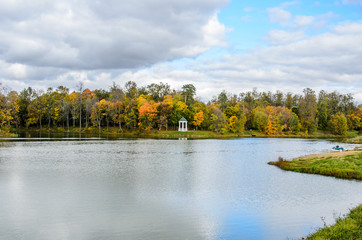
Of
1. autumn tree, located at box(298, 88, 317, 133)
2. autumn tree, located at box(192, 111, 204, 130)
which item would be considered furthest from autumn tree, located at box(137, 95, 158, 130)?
autumn tree, located at box(298, 88, 317, 133)

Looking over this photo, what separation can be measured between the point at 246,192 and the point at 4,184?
777 inches

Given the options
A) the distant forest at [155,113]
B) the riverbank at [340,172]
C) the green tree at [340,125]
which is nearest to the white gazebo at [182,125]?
the distant forest at [155,113]

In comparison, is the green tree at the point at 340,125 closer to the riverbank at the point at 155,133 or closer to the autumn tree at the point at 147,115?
the riverbank at the point at 155,133

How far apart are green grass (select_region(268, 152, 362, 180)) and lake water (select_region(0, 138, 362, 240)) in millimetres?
1624

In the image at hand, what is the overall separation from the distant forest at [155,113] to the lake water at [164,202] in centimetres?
7119

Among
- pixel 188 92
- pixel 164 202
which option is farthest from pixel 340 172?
pixel 188 92

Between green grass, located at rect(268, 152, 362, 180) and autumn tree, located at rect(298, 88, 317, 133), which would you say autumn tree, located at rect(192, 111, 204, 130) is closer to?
autumn tree, located at rect(298, 88, 317, 133)

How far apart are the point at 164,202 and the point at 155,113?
8225cm

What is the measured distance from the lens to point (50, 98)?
381ft

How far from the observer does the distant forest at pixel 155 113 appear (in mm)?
104062

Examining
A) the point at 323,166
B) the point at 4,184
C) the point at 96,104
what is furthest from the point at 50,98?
the point at 323,166

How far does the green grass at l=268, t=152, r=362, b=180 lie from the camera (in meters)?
27.8

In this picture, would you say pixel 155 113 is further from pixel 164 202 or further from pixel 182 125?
pixel 164 202

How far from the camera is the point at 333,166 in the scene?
30.5 m
